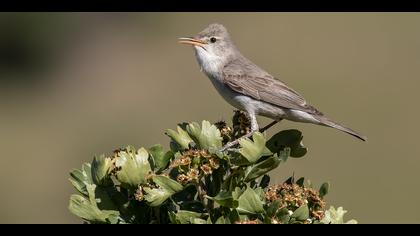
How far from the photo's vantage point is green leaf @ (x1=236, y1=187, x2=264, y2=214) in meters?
3.27

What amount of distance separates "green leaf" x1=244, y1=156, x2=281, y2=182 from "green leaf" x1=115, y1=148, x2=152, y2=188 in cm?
42

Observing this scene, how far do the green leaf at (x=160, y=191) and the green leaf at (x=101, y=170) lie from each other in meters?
0.19

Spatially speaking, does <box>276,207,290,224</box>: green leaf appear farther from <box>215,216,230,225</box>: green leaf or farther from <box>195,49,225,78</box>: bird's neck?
<box>195,49,225,78</box>: bird's neck

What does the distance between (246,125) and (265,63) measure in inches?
375

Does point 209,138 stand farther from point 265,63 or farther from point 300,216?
point 265,63

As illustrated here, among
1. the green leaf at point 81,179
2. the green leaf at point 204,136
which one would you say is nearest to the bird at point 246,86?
the green leaf at point 204,136

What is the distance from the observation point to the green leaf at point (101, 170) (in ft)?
11.3

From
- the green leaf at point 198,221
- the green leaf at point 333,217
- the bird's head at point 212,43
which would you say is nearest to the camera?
the green leaf at point 198,221

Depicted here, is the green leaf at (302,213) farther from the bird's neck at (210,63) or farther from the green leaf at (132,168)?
the bird's neck at (210,63)

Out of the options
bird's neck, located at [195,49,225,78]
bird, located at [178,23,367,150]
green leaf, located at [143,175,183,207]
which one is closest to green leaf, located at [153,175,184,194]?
green leaf, located at [143,175,183,207]

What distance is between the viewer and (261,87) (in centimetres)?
630

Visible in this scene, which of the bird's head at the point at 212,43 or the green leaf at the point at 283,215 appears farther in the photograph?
the bird's head at the point at 212,43

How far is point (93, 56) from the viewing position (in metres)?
17.2

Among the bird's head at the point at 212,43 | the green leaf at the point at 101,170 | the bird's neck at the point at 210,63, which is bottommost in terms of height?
the green leaf at the point at 101,170
